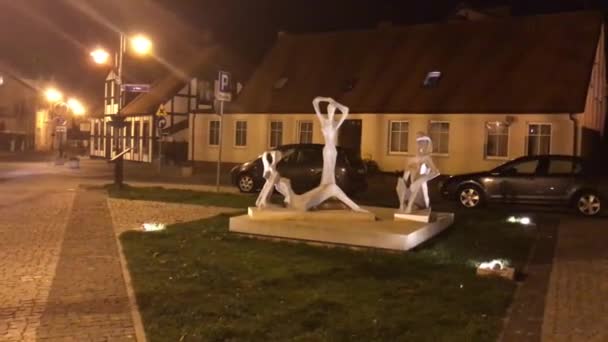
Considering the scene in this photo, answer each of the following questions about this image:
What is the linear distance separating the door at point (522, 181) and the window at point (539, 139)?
7.80 meters

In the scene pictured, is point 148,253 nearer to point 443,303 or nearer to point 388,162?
point 443,303

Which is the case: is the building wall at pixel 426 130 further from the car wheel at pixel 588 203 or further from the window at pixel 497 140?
the car wheel at pixel 588 203

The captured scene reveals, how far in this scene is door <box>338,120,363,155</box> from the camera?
29.3 metres

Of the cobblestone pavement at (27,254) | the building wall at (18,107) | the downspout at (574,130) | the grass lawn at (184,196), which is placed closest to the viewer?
the cobblestone pavement at (27,254)

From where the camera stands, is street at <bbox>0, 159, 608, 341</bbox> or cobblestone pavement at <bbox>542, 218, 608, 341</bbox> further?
cobblestone pavement at <bbox>542, 218, 608, 341</bbox>

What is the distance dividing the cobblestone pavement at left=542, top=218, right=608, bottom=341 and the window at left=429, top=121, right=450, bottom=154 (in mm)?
13771

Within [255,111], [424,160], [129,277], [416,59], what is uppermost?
[416,59]

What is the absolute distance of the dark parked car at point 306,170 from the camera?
18.9 meters

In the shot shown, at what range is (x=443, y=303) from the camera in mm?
7164

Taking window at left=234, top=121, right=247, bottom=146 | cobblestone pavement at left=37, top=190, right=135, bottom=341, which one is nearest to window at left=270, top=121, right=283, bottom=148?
window at left=234, top=121, right=247, bottom=146

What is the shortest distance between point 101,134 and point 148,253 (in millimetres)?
38315

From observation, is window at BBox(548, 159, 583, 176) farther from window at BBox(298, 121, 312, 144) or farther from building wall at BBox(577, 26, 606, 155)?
window at BBox(298, 121, 312, 144)

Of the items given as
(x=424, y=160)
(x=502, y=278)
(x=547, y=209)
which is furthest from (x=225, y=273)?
(x=547, y=209)

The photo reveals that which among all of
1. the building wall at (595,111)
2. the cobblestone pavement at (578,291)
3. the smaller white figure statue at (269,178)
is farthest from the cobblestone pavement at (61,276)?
the building wall at (595,111)
